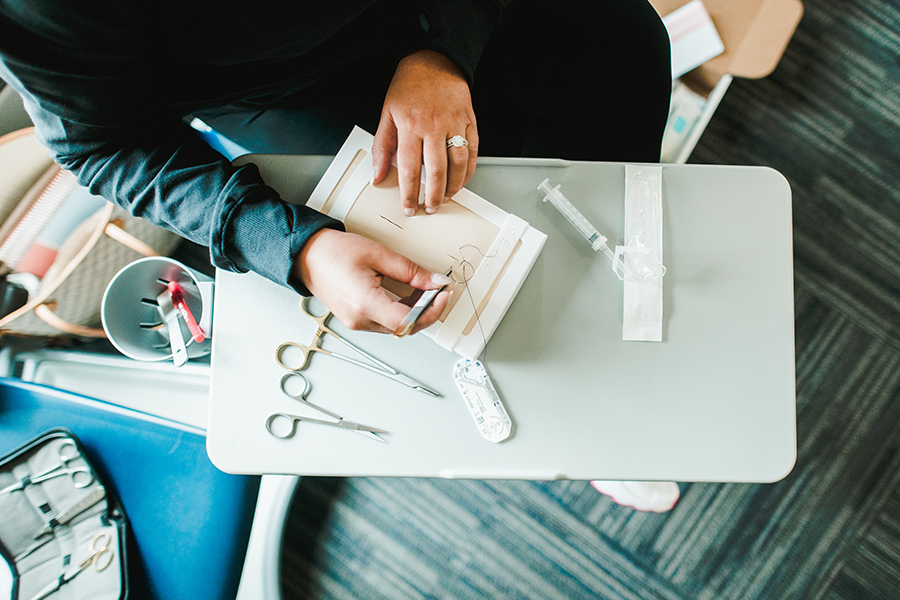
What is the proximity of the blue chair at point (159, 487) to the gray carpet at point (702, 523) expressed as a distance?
1.29 feet

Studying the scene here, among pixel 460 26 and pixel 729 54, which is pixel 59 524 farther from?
pixel 729 54

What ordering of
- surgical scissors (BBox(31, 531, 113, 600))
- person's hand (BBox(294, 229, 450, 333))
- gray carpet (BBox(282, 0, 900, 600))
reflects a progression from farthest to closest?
1. gray carpet (BBox(282, 0, 900, 600))
2. surgical scissors (BBox(31, 531, 113, 600))
3. person's hand (BBox(294, 229, 450, 333))

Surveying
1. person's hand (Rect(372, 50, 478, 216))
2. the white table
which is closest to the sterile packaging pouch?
the white table

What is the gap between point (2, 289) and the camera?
3.35 feet

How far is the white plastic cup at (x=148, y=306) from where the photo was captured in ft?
2.81

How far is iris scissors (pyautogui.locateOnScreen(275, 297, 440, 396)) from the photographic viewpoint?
2.25 feet

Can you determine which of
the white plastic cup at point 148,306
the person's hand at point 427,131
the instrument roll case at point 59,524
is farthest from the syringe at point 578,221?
the instrument roll case at point 59,524

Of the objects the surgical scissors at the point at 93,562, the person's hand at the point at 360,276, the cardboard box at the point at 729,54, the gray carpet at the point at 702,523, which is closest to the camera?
the person's hand at the point at 360,276

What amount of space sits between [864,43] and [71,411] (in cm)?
193

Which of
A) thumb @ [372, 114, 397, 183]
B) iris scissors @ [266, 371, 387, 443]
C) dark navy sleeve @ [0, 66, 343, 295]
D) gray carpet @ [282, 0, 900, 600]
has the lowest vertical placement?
gray carpet @ [282, 0, 900, 600]

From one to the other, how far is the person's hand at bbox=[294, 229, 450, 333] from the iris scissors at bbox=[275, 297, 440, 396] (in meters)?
0.07

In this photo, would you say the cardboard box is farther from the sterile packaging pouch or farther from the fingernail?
the fingernail

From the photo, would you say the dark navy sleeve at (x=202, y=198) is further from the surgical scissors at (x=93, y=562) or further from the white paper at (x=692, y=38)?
the white paper at (x=692, y=38)

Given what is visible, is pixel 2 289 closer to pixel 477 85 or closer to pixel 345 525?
pixel 345 525
